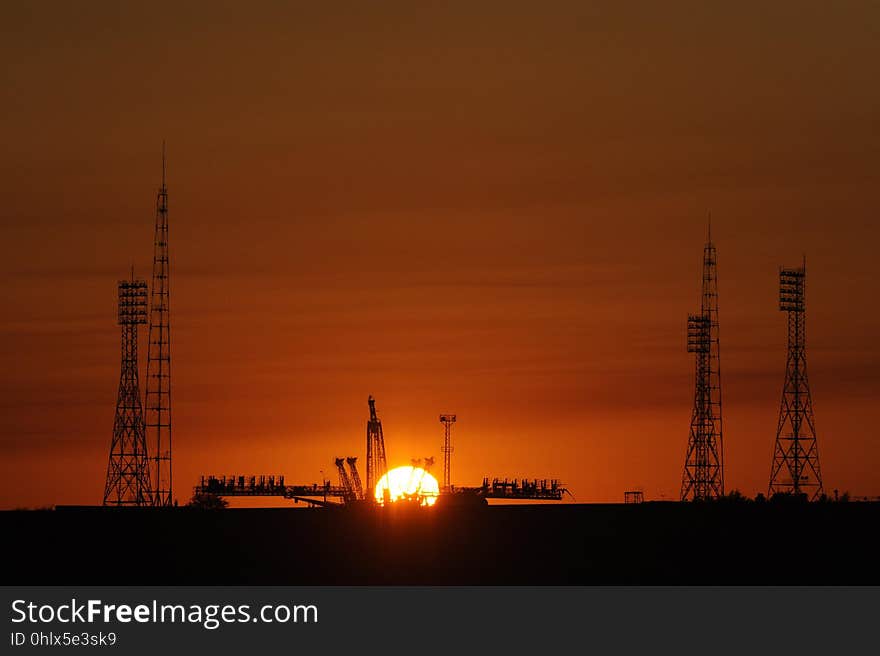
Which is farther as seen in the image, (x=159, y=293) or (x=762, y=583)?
(x=159, y=293)

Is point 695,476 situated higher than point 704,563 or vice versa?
point 695,476

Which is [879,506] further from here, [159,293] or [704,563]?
[159,293]

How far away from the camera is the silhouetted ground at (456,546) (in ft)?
420

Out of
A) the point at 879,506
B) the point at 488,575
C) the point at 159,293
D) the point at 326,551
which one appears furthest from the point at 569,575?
the point at 159,293

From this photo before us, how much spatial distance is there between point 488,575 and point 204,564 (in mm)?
17090

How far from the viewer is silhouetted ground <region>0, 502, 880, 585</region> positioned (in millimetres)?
128125

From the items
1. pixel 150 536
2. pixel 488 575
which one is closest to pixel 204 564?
pixel 150 536

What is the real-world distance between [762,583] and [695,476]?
4800cm

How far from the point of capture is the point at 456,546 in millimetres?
134250

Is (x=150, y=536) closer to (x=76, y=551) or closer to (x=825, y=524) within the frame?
(x=76, y=551)

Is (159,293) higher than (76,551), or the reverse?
(159,293)

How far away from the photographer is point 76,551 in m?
132
